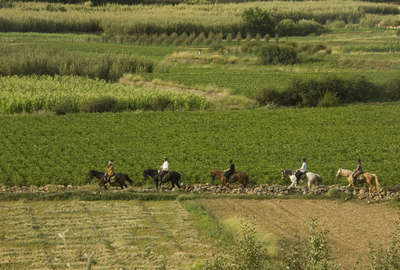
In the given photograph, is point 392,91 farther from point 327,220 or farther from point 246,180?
point 327,220

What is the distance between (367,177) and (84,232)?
10963 mm

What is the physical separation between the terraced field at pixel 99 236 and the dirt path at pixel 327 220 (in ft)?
6.09

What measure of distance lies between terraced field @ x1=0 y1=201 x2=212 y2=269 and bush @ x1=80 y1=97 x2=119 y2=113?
18.5 m

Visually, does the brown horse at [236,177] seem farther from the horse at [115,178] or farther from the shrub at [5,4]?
the shrub at [5,4]

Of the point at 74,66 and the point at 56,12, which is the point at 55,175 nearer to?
the point at 74,66

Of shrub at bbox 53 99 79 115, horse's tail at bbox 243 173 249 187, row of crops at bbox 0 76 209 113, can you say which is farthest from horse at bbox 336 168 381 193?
shrub at bbox 53 99 79 115

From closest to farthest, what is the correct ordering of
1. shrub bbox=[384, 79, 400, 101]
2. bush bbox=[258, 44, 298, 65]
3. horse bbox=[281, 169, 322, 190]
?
horse bbox=[281, 169, 322, 190] < shrub bbox=[384, 79, 400, 101] < bush bbox=[258, 44, 298, 65]

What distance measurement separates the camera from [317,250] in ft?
50.2

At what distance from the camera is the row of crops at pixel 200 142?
98.8ft

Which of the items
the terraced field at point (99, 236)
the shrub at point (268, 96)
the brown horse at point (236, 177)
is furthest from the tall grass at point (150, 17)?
the terraced field at point (99, 236)

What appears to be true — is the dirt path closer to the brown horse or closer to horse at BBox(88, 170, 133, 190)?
the brown horse

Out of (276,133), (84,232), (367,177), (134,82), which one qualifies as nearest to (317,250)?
(84,232)

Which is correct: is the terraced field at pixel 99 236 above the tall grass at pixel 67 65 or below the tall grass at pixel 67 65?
above

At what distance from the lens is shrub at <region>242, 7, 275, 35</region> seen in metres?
92.9
